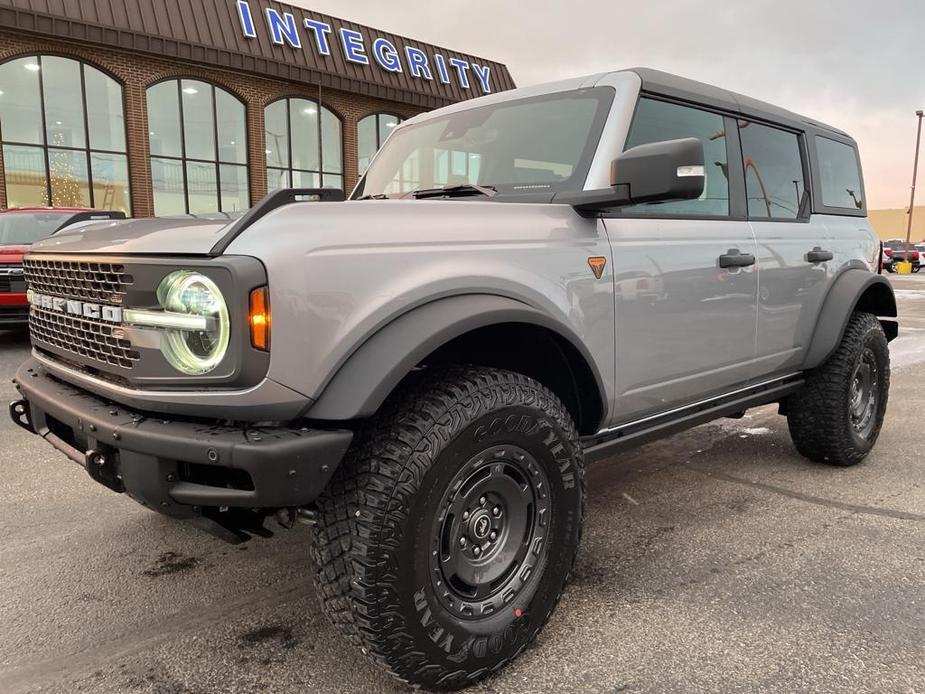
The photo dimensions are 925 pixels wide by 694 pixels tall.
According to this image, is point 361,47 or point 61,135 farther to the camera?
point 361,47

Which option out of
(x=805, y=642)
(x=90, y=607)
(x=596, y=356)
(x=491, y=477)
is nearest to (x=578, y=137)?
(x=596, y=356)

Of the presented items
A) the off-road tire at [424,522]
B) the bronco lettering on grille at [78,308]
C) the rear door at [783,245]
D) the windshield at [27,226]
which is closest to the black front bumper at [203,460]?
the off-road tire at [424,522]

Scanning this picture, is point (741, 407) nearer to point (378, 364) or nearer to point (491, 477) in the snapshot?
point (491, 477)

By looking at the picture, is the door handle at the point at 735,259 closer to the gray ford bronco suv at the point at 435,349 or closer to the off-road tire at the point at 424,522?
the gray ford bronco suv at the point at 435,349

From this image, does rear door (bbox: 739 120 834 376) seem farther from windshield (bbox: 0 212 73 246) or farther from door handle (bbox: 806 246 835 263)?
windshield (bbox: 0 212 73 246)

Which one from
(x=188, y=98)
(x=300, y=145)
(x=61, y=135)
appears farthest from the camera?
(x=300, y=145)

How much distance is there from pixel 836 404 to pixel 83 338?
374 cm

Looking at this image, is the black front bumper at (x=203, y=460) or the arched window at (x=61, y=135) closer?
the black front bumper at (x=203, y=460)

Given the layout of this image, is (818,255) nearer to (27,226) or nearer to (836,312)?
(836,312)

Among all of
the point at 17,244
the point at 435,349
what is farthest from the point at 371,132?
the point at 435,349

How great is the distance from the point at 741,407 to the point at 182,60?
58.8 feet

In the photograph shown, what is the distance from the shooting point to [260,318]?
1.77 meters

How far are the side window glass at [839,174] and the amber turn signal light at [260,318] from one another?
140 inches

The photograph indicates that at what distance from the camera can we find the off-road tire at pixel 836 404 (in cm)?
399
